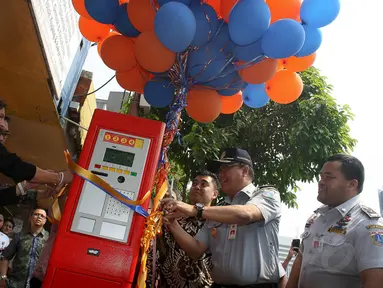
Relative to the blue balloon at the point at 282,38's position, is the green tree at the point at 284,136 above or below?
above

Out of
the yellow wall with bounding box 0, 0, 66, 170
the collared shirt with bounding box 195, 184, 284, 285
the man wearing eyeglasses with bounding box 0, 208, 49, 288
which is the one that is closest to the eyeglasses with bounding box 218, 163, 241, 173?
the collared shirt with bounding box 195, 184, 284, 285

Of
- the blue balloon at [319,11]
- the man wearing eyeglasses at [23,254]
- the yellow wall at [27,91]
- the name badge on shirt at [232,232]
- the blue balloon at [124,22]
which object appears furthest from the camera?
the man wearing eyeglasses at [23,254]

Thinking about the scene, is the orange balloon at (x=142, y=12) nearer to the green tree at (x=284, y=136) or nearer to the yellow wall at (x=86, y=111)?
the yellow wall at (x=86, y=111)

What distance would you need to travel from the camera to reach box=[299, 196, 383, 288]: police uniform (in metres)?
2.11

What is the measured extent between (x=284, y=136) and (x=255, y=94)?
3813 mm

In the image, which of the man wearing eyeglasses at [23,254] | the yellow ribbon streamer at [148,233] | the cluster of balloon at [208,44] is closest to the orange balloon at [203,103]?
the cluster of balloon at [208,44]

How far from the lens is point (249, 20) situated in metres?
2.11

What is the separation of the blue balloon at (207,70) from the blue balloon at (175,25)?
10.9 inches

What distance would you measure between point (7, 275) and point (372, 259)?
4362 millimetres

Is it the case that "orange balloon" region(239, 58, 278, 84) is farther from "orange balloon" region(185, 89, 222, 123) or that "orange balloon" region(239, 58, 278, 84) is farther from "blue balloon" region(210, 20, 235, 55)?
"orange balloon" region(185, 89, 222, 123)

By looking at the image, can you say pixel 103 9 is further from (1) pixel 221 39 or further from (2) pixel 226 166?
(2) pixel 226 166

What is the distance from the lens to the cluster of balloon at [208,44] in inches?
84.0

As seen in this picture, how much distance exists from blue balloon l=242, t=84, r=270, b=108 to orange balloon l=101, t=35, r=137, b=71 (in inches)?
39.1

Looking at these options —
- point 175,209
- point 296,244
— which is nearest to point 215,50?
point 175,209
